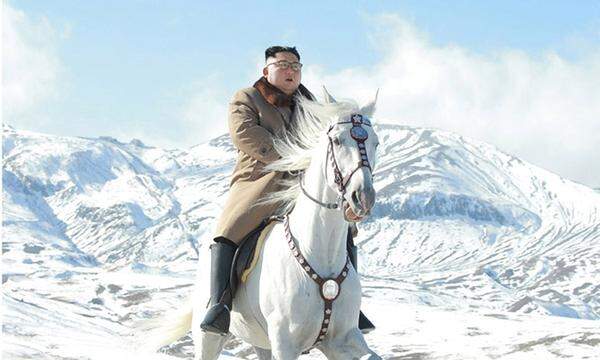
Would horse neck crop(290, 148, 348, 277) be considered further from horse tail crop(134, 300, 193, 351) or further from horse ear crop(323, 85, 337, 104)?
horse tail crop(134, 300, 193, 351)

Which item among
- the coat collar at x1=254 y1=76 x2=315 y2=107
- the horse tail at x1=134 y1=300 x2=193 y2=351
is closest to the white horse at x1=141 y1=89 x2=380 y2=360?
the coat collar at x1=254 y1=76 x2=315 y2=107

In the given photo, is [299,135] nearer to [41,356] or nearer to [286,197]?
[286,197]

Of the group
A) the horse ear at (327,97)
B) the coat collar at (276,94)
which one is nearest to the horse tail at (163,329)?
the coat collar at (276,94)

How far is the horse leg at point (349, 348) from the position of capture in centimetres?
939

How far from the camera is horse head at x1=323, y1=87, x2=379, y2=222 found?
28.7ft

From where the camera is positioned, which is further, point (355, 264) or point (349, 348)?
point (355, 264)

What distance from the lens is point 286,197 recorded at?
10.7m

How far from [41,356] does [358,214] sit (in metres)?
87.4

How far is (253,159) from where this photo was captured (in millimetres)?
11617

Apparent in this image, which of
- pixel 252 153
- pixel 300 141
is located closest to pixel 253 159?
pixel 252 153

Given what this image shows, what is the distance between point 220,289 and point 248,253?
1.99 ft

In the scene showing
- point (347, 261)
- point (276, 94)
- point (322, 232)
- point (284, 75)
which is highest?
point (284, 75)

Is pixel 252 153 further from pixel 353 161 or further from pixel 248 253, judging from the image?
pixel 353 161

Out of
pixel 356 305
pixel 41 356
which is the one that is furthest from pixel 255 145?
pixel 41 356
